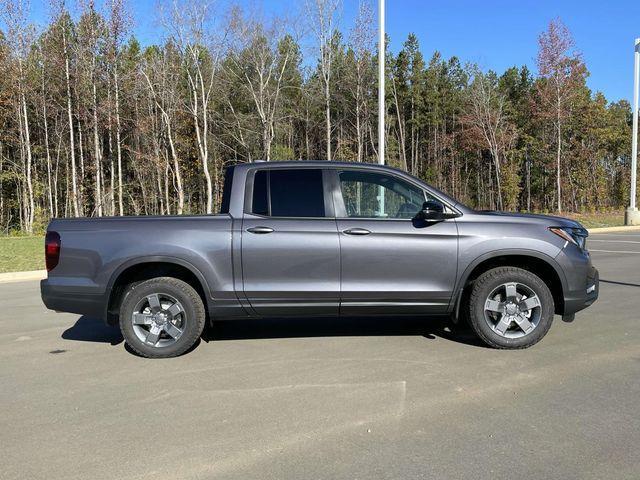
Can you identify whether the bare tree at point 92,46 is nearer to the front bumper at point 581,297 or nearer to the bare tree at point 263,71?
the bare tree at point 263,71

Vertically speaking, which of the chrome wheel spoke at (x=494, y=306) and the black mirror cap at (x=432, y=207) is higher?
the black mirror cap at (x=432, y=207)

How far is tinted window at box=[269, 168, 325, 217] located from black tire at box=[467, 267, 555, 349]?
5.90ft

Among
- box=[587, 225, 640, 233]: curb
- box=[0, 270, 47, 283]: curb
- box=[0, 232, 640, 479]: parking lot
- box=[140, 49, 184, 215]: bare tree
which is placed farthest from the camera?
box=[140, 49, 184, 215]: bare tree

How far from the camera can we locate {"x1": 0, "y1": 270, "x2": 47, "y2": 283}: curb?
436 inches

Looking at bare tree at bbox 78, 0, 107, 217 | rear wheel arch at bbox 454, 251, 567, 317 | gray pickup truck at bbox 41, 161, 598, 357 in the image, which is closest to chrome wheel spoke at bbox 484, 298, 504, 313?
gray pickup truck at bbox 41, 161, 598, 357

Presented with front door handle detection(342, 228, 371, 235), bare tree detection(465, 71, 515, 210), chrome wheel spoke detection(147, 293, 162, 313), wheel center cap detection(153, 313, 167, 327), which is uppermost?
bare tree detection(465, 71, 515, 210)

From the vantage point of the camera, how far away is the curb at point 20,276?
11.1 meters

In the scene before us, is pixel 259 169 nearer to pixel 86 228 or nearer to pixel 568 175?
pixel 86 228

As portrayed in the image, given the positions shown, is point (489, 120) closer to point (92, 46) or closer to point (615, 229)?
point (615, 229)

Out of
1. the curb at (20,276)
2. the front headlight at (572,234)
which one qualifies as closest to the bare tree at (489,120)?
the curb at (20,276)

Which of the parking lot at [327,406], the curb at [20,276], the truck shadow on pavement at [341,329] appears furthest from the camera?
the curb at [20,276]

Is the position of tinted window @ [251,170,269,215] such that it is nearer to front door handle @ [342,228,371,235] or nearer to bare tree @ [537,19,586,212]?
front door handle @ [342,228,371,235]

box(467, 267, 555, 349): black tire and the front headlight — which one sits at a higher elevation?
the front headlight

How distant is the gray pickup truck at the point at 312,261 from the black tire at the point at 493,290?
0.01 metres
